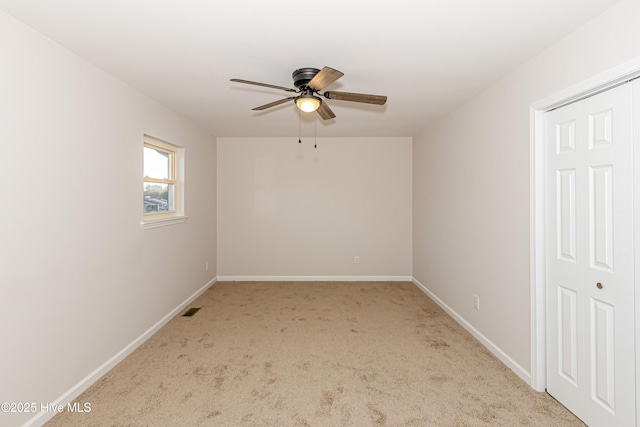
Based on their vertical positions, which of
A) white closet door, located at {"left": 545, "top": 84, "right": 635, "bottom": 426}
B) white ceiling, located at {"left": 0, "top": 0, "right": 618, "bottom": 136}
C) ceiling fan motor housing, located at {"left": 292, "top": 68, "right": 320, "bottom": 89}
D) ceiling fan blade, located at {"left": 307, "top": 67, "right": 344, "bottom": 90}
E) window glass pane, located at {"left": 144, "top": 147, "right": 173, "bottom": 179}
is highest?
white ceiling, located at {"left": 0, "top": 0, "right": 618, "bottom": 136}

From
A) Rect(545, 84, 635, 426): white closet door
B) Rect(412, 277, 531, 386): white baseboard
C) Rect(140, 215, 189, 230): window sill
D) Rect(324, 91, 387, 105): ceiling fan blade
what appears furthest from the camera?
Rect(140, 215, 189, 230): window sill

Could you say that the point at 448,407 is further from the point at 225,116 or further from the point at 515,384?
the point at 225,116

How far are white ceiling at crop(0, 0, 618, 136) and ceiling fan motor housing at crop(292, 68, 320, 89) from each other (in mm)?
78

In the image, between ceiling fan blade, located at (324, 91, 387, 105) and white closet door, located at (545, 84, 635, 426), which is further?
ceiling fan blade, located at (324, 91, 387, 105)

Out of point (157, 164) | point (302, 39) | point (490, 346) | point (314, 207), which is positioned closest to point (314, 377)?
point (490, 346)

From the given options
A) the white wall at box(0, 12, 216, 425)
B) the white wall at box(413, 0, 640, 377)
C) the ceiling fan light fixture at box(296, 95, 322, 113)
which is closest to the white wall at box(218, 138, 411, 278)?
the white wall at box(413, 0, 640, 377)

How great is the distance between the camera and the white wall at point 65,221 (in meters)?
1.76

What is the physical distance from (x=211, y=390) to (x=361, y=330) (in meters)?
1.61

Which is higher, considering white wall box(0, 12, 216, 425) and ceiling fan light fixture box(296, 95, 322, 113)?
ceiling fan light fixture box(296, 95, 322, 113)

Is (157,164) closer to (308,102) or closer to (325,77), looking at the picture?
(308,102)

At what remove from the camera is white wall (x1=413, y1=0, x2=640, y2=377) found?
1.80 meters

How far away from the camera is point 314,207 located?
532cm

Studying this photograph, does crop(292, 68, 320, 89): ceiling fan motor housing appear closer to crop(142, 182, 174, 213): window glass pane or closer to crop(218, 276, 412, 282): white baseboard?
crop(142, 182, 174, 213): window glass pane

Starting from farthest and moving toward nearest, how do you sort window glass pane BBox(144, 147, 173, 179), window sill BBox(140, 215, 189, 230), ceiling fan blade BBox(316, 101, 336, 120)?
1. window glass pane BBox(144, 147, 173, 179)
2. window sill BBox(140, 215, 189, 230)
3. ceiling fan blade BBox(316, 101, 336, 120)
